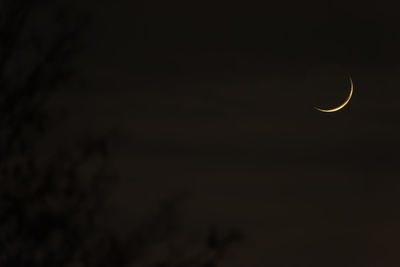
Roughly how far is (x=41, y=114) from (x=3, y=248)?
1193mm

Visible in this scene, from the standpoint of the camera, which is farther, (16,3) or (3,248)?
(16,3)

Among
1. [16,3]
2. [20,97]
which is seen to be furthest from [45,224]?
[16,3]

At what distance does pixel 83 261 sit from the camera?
6.03m

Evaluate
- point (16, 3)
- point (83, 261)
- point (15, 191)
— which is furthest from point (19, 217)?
point (16, 3)

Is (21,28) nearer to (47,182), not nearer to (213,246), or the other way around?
(47,182)

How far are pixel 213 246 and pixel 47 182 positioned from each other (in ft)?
5.10

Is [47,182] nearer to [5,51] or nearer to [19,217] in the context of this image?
[19,217]

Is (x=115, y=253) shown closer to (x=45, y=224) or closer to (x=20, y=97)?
(x=45, y=224)

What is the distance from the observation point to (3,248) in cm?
581

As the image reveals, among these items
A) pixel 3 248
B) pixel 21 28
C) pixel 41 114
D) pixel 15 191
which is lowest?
pixel 3 248

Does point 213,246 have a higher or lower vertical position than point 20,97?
lower

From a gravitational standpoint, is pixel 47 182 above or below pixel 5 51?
below

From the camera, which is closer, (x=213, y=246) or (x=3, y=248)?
(x=3, y=248)

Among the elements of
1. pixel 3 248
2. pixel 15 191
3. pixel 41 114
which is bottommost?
pixel 3 248
